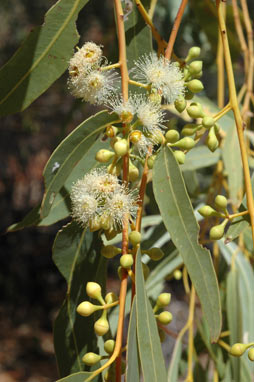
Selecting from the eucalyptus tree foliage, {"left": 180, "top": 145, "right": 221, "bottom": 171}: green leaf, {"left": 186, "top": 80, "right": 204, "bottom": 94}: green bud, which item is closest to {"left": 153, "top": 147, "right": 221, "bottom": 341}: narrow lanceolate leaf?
the eucalyptus tree foliage

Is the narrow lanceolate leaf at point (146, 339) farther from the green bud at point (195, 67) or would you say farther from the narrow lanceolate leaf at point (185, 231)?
the green bud at point (195, 67)

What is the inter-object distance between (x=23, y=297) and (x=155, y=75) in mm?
4326

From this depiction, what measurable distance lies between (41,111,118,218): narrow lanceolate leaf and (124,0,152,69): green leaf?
20 centimetres

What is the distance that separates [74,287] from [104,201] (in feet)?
0.76

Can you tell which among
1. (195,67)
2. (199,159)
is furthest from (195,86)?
(199,159)

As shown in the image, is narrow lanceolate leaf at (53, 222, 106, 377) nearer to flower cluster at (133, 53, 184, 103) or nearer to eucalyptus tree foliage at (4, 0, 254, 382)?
eucalyptus tree foliage at (4, 0, 254, 382)

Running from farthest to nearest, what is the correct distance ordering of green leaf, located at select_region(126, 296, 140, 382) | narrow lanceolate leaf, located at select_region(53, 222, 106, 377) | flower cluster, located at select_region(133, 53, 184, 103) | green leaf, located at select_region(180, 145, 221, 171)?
green leaf, located at select_region(180, 145, 221, 171), narrow lanceolate leaf, located at select_region(53, 222, 106, 377), flower cluster, located at select_region(133, 53, 184, 103), green leaf, located at select_region(126, 296, 140, 382)

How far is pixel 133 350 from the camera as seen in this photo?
0.80 m

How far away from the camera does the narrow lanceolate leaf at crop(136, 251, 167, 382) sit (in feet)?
2.53

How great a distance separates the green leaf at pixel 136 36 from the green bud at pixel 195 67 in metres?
0.18

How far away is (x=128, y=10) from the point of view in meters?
1.03

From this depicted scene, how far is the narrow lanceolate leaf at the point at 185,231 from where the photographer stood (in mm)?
783

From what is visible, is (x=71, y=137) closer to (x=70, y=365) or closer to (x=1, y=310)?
(x=70, y=365)

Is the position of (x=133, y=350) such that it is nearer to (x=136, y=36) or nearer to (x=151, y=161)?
(x=151, y=161)
